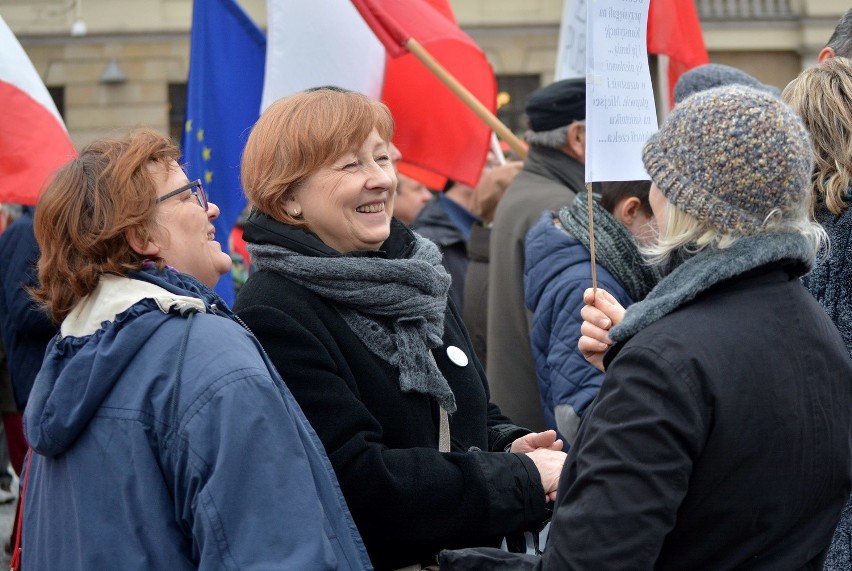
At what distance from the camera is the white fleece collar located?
2.18 m

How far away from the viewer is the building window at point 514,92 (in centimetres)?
1928

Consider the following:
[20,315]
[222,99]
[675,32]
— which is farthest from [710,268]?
[20,315]

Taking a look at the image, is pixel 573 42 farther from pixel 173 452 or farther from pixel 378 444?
pixel 173 452

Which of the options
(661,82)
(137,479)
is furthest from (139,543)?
(661,82)

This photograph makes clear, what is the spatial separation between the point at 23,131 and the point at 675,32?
9.35ft

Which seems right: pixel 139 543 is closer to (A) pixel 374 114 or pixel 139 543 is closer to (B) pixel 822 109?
(A) pixel 374 114

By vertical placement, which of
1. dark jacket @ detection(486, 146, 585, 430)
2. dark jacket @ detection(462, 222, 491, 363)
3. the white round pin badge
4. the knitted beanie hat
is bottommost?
dark jacket @ detection(462, 222, 491, 363)

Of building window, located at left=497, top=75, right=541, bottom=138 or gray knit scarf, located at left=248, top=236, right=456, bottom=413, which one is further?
building window, located at left=497, top=75, right=541, bottom=138

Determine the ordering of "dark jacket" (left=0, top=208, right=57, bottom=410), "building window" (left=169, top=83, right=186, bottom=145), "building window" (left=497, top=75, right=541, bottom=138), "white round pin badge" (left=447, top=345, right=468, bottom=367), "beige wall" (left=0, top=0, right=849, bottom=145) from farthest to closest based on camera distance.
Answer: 1. "building window" (left=497, top=75, right=541, bottom=138)
2. "building window" (left=169, top=83, right=186, bottom=145)
3. "beige wall" (left=0, top=0, right=849, bottom=145)
4. "dark jacket" (left=0, top=208, right=57, bottom=410)
5. "white round pin badge" (left=447, top=345, right=468, bottom=367)

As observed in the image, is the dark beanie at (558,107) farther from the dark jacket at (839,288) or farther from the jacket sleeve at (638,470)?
the jacket sleeve at (638,470)

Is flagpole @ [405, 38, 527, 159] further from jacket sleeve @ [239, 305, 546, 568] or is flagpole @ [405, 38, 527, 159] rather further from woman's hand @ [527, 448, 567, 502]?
jacket sleeve @ [239, 305, 546, 568]

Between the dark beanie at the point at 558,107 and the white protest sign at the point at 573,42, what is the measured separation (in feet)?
4.24

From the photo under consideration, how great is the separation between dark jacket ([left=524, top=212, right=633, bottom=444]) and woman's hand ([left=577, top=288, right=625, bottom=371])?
635 millimetres

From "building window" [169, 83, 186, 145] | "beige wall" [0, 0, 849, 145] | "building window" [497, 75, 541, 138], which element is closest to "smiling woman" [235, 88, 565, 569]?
"beige wall" [0, 0, 849, 145]
